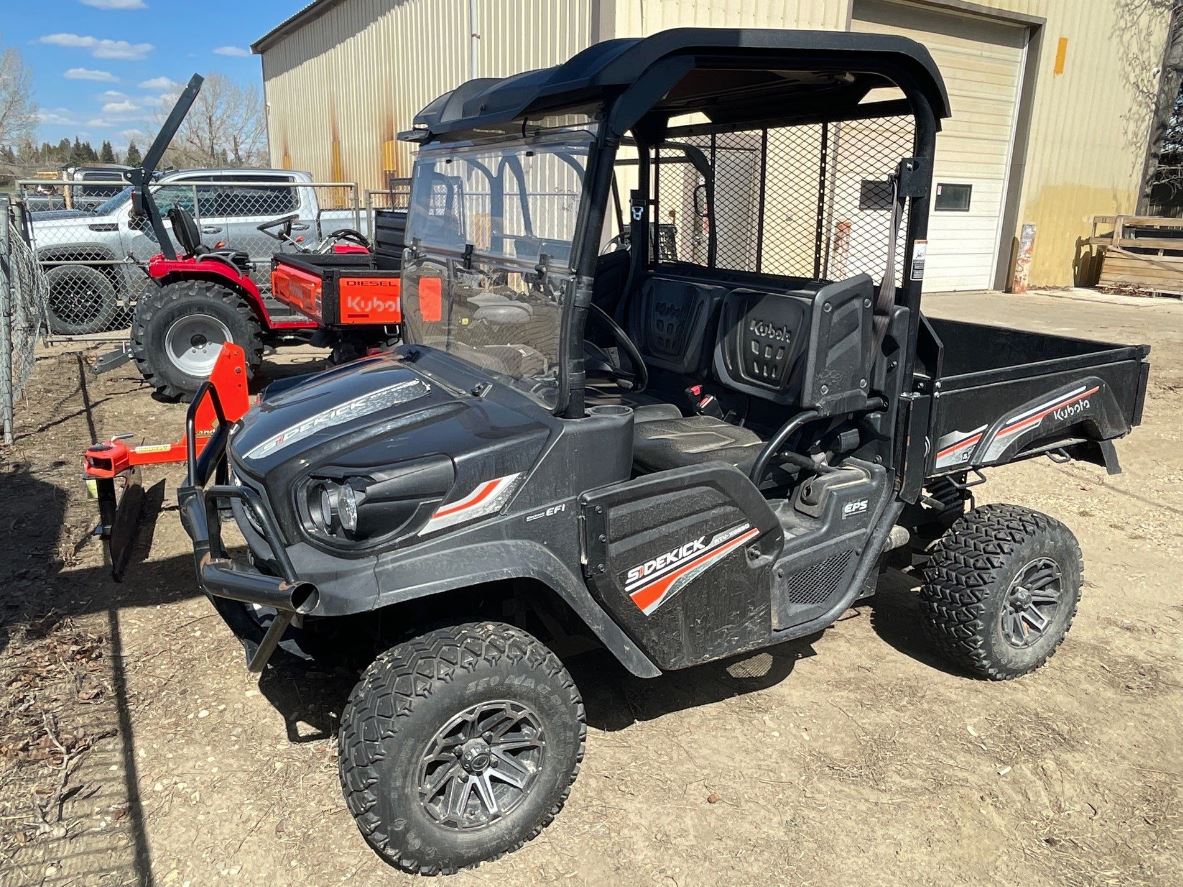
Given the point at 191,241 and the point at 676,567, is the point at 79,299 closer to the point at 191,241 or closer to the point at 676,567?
the point at 191,241

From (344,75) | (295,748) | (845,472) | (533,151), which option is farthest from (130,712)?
(344,75)

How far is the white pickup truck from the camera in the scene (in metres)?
10.6

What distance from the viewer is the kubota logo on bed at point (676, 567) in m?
2.70

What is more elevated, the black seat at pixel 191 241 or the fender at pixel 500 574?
the black seat at pixel 191 241

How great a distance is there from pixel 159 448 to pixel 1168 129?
1912 cm

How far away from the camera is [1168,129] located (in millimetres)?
17312

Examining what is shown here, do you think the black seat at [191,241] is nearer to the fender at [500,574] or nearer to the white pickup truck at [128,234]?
the white pickup truck at [128,234]

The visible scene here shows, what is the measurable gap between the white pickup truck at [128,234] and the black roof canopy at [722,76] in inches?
305

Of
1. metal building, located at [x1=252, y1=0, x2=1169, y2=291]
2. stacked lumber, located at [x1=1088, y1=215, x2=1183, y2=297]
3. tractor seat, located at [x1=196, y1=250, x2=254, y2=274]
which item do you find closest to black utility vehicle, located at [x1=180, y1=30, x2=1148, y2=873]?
tractor seat, located at [x1=196, y1=250, x2=254, y2=274]

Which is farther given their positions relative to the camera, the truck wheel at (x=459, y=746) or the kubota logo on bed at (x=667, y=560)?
the kubota logo on bed at (x=667, y=560)

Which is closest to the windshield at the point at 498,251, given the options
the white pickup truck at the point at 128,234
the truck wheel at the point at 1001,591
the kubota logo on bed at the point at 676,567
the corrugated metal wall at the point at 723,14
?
the kubota logo on bed at the point at 676,567

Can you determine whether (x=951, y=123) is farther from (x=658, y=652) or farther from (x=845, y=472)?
(x=658, y=652)

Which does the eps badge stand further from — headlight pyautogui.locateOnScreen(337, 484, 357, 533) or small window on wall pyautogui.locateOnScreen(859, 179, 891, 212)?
headlight pyautogui.locateOnScreen(337, 484, 357, 533)

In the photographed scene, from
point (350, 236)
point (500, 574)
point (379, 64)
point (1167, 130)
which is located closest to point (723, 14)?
point (350, 236)
